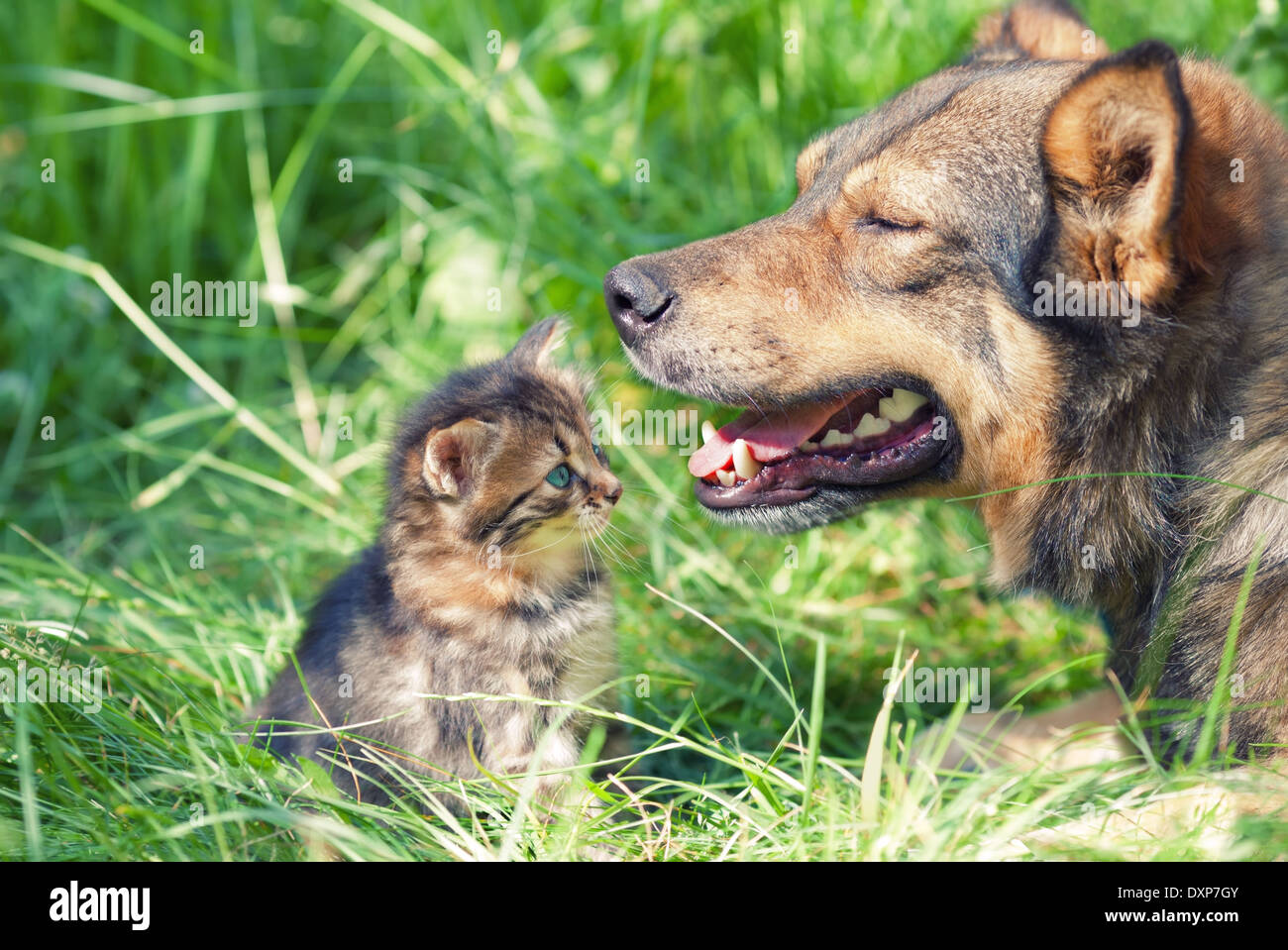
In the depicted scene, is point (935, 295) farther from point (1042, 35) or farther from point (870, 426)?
point (1042, 35)

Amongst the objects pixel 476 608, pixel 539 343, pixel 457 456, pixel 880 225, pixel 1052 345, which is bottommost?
pixel 476 608

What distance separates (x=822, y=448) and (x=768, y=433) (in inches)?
7.0

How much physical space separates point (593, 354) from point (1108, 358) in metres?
3.06

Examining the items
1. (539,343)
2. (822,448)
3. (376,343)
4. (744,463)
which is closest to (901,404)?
(822,448)

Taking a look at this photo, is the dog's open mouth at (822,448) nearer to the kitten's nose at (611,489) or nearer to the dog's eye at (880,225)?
the kitten's nose at (611,489)

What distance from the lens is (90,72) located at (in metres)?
6.09

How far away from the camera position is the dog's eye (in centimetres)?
315

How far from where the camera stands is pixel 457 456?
294 centimetres

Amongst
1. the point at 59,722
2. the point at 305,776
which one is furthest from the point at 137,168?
the point at 305,776

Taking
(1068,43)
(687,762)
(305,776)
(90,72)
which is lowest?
(687,762)

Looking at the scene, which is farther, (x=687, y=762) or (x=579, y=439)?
(x=687, y=762)

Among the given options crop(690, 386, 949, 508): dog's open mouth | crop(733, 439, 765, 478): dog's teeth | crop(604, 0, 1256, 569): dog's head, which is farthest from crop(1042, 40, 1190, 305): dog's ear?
crop(733, 439, 765, 478): dog's teeth

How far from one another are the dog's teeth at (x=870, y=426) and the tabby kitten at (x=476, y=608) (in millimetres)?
761
